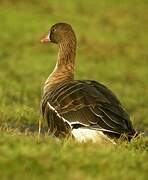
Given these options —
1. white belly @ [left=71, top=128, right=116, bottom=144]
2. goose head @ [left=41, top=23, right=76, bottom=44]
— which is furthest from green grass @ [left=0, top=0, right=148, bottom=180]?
goose head @ [left=41, top=23, right=76, bottom=44]

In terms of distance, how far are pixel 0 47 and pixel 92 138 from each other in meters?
16.2

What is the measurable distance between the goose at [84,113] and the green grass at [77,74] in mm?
278

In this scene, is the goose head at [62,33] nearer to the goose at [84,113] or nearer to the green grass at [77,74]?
the goose at [84,113]

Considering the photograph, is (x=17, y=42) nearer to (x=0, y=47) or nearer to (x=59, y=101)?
(x=0, y=47)

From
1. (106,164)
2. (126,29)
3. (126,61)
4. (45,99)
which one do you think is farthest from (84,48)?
(106,164)

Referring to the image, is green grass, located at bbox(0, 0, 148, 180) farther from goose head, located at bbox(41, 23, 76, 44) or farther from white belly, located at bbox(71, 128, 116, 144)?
goose head, located at bbox(41, 23, 76, 44)

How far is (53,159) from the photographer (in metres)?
6.77

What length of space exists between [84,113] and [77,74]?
1258 cm

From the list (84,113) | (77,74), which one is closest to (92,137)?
(84,113)

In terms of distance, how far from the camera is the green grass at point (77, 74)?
6.69 m

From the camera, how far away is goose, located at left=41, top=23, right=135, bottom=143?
860 centimetres

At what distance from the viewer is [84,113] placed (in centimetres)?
882

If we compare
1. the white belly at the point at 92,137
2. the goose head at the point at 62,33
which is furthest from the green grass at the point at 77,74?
the goose head at the point at 62,33

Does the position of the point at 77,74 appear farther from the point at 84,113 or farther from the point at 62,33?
the point at 84,113
